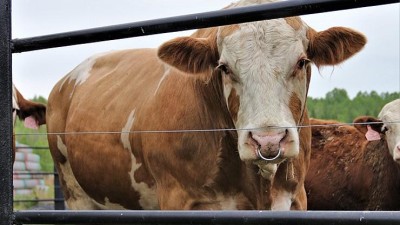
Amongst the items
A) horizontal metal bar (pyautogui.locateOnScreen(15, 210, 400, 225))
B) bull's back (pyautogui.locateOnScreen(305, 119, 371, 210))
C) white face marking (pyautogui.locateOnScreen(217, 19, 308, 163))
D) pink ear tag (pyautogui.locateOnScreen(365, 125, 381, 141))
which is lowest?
bull's back (pyautogui.locateOnScreen(305, 119, 371, 210))

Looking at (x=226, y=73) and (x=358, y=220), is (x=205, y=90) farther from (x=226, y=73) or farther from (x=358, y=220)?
(x=358, y=220)

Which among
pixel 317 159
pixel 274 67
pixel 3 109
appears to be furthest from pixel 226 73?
pixel 317 159

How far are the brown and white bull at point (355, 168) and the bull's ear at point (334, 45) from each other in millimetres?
3643

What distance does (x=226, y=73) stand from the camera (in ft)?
12.6

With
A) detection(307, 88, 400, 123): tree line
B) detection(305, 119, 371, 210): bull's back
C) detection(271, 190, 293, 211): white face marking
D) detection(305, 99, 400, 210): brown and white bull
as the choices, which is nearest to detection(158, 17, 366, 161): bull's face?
detection(271, 190, 293, 211): white face marking

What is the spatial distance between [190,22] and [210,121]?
2.29 metres

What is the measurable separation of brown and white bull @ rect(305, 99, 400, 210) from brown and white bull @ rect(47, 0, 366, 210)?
291 centimetres

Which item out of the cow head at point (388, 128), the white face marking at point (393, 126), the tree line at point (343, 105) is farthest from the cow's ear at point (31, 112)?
the tree line at point (343, 105)

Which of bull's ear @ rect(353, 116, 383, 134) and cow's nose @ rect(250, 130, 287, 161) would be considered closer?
cow's nose @ rect(250, 130, 287, 161)

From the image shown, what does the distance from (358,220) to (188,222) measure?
1.41 ft

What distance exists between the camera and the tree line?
945cm

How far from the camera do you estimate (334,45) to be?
A: 3.83 meters

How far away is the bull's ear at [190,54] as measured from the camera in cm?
391

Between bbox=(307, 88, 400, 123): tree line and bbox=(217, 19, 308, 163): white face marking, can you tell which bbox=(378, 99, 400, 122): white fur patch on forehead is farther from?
bbox=(217, 19, 308, 163): white face marking
